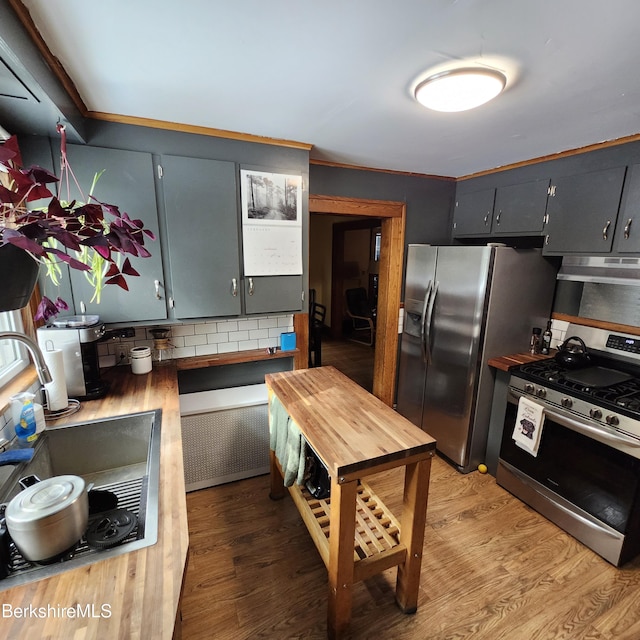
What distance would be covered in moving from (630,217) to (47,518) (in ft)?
9.51

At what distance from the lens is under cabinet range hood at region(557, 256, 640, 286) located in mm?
1910

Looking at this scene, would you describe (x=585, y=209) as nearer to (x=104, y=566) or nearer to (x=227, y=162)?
(x=227, y=162)

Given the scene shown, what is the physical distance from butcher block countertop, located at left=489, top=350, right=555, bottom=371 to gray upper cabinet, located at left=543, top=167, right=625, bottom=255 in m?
0.76

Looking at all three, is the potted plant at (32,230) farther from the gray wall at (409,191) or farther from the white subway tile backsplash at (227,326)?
the gray wall at (409,191)

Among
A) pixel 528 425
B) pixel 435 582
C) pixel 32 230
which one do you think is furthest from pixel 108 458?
pixel 528 425

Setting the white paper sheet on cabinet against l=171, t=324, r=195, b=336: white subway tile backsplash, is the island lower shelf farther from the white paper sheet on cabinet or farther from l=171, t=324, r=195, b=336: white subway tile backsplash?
the white paper sheet on cabinet

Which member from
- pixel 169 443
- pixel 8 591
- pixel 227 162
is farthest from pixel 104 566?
pixel 227 162

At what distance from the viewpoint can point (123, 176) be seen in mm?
1720

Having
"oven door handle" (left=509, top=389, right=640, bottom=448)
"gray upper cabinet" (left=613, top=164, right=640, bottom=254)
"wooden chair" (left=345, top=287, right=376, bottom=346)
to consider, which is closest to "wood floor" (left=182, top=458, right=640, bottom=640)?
"oven door handle" (left=509, top=389, right=640, bottom=448)

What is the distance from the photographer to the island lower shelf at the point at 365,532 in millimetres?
1451

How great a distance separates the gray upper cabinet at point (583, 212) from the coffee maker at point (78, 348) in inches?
113

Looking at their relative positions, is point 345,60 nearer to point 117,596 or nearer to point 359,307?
point 117,596

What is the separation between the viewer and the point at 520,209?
2494 millimetres

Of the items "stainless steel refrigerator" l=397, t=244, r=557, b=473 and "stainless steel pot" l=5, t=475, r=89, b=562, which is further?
"stainless steel refrigerator" l=397, t=244, r=557, b=473
